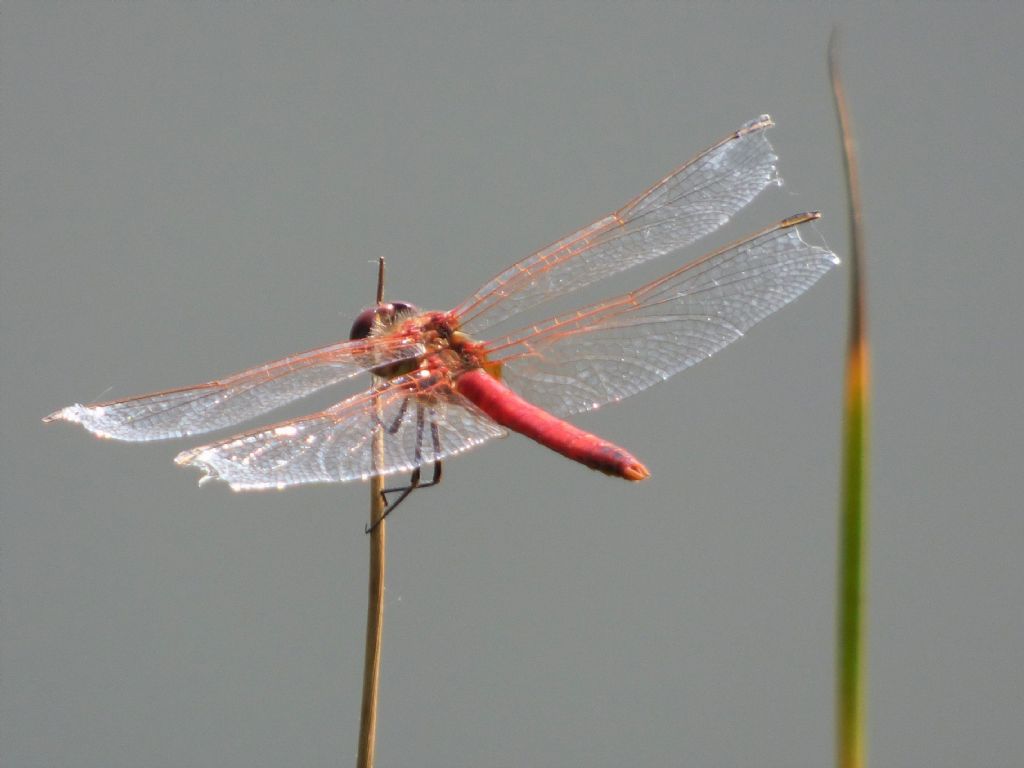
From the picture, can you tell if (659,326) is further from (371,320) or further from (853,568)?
(853,568)

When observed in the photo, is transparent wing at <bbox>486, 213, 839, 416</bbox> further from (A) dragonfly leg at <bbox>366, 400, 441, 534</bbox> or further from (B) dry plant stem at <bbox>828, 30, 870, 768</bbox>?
(B) dry plant stem at <bbox>828, 30, 870, 768</bbox>

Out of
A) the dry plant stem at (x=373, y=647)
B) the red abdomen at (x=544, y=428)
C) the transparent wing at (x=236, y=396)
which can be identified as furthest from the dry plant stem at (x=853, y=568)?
the transparent wing at (x=236, y=396)

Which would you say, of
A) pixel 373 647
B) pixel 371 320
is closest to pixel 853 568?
pixel 373 647

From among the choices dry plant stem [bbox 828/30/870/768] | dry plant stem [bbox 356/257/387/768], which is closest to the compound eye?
dry plant stem [bbox 356/257/387/768]

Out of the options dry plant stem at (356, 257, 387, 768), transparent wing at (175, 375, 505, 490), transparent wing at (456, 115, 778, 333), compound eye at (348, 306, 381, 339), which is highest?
transparent wing at (456, 115, 778, 333)

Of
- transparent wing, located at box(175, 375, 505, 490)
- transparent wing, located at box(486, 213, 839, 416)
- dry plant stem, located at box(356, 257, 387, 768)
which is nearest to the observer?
dry plant stem, located at box(356, 257, 387, 768)

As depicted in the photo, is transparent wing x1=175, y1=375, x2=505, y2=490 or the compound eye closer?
transparent wing x1=175, y1=375, x2=505, y2=490

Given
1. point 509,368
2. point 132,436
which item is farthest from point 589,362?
point 132,436

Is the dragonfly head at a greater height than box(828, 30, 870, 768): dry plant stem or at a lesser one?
greater

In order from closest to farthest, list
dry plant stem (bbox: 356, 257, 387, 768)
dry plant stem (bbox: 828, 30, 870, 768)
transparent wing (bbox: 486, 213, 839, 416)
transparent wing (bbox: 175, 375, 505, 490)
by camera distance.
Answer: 1. dry plant stem (bbox: 828, 30, 870, 768)
2. dry plant stem (bbox: 356, 257, 387, 768)
3. transparent wing (bbox: 175, 375, 505, 490)
4. transparent wing (bbox: 486, 213, 839, 416)
